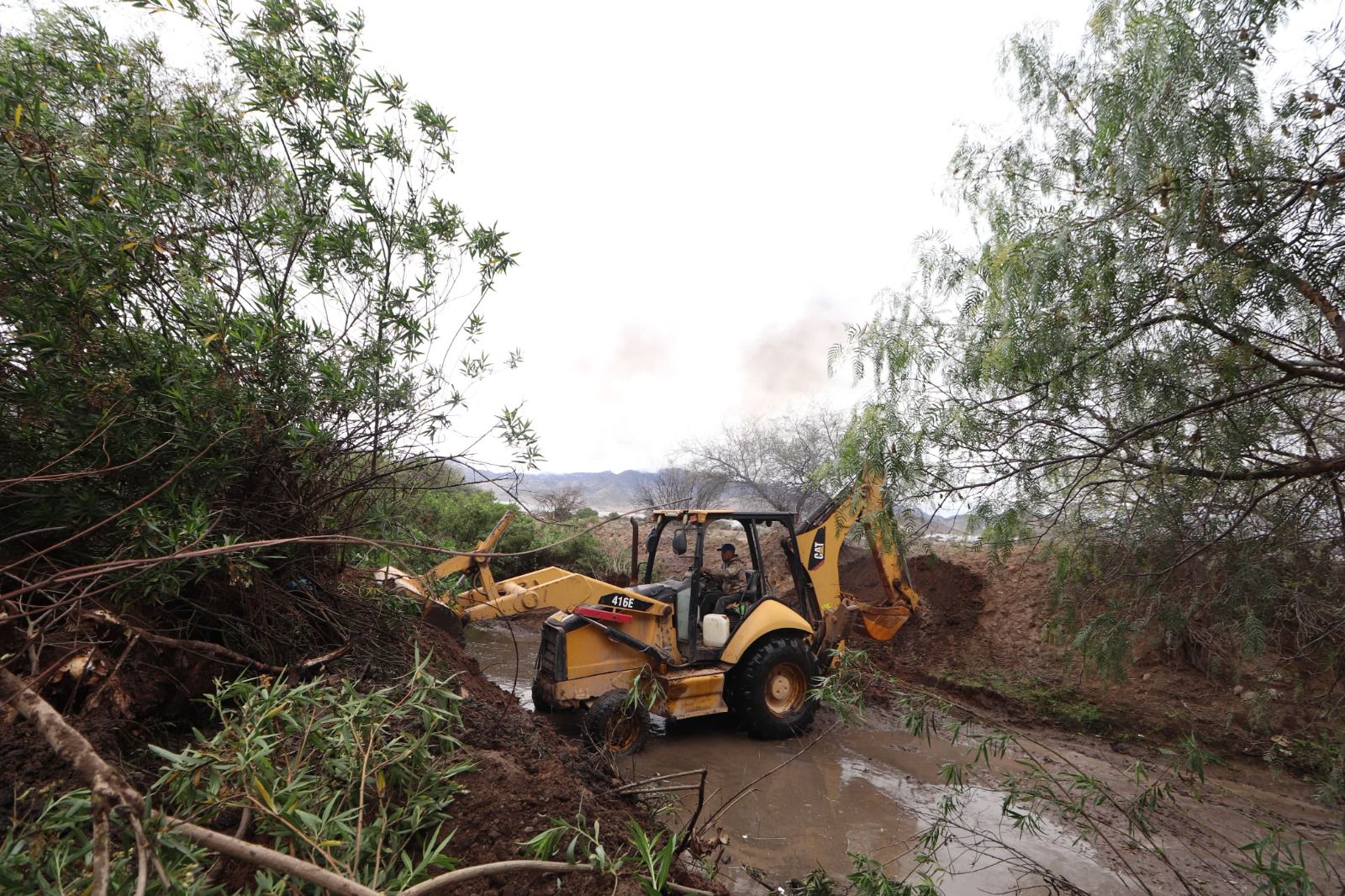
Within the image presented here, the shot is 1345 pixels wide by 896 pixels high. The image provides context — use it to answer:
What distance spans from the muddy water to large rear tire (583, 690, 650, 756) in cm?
17

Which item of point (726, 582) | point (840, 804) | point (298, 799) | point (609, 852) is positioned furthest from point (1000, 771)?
point (298, 799)

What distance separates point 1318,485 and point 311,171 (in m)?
6.07

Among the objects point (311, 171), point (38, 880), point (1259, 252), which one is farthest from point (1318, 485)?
point (311, 171)

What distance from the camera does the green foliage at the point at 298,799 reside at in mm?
1452

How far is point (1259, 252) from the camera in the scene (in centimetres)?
318

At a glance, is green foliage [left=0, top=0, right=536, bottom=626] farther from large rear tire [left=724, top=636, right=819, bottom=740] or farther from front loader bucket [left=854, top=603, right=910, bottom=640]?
front loader bucket [left=854, top=603, right=910, bottom=640]

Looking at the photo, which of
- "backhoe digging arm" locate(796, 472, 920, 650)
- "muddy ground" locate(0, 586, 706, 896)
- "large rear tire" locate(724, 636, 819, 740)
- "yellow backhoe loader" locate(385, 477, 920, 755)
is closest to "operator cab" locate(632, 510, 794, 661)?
"yellow backhoe loader" locate(385, 477, 920, 755)

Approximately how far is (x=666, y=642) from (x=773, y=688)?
1.23 meters

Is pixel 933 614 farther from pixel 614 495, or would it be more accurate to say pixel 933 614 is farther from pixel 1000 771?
pixel 614 495

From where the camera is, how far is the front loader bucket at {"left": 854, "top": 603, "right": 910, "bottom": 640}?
761 cm

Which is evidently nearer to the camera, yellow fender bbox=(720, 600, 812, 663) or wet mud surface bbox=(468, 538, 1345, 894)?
wet mud surface bbox=(468, 538, 1345, 894)

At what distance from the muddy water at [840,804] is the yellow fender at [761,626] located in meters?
0.91

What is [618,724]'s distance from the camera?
18.1ft

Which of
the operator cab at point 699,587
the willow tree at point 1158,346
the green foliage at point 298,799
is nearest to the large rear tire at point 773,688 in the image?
the operator cab at point 699,587
